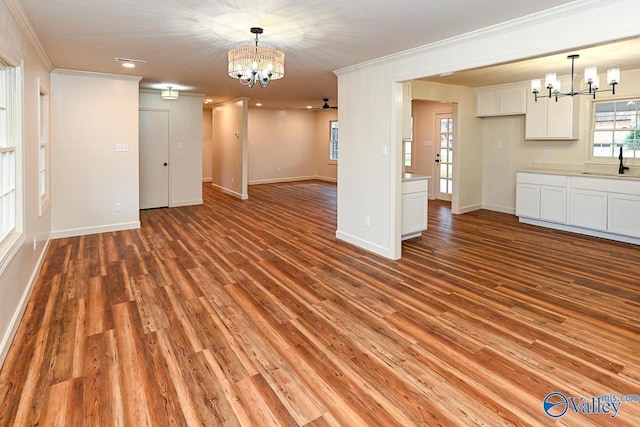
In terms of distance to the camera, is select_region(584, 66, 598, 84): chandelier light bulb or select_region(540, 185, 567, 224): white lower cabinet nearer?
select_region(584, 66, 598, 84): chandelier light bulb

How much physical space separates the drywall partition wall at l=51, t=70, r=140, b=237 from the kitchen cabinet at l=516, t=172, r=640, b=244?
21.1ft

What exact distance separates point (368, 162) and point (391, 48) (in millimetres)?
1413

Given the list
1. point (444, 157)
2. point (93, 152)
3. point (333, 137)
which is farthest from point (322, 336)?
point (333, 137)

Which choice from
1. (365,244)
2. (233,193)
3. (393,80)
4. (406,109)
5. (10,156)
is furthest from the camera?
(233,193)

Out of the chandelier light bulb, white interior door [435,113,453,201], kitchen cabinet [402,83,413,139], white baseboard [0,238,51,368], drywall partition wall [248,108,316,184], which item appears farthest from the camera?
drywall partition wall [248,108,316,184]

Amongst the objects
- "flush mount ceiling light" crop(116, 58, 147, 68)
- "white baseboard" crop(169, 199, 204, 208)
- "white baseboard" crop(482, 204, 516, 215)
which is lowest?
"white baseboard" crop(482, 204, 516, 215)

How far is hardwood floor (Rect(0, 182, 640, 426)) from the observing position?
208cm

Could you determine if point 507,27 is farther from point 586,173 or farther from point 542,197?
point 542,197

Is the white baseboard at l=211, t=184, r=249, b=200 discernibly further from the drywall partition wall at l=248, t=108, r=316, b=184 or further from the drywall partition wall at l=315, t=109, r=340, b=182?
the drywall partition wall at l=315, t=109, r=340, b=182

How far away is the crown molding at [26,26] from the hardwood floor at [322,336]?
230 cm

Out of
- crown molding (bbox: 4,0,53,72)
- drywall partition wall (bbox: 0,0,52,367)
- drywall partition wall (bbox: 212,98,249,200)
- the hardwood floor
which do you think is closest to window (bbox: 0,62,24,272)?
drywall partition wall (bbox: 0,0,52,367)

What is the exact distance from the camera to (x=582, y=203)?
19.1ft

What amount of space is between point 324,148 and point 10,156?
34.9ft

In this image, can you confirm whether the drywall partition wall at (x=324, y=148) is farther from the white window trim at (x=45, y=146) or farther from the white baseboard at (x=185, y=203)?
the white window trim at (x=45, y=146)
